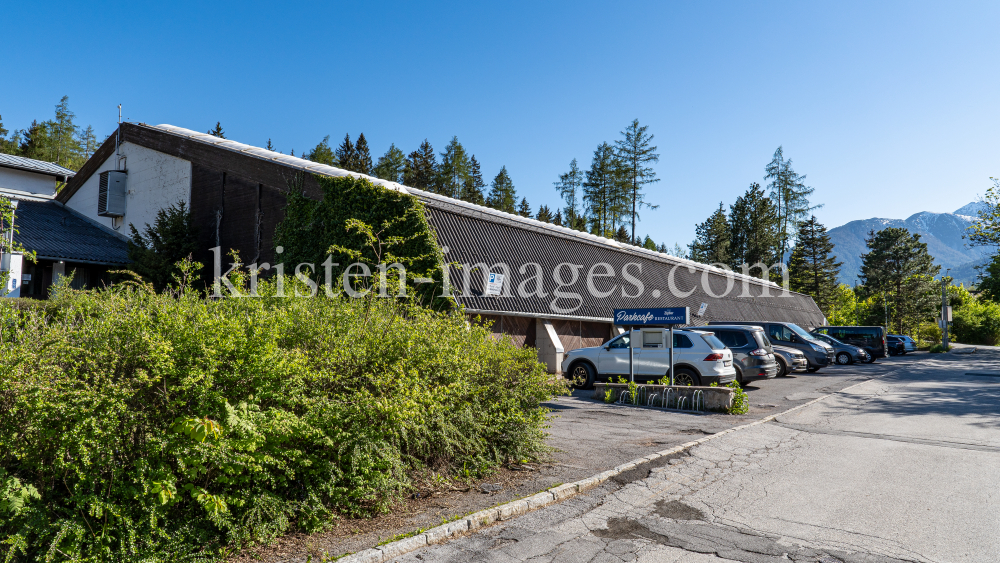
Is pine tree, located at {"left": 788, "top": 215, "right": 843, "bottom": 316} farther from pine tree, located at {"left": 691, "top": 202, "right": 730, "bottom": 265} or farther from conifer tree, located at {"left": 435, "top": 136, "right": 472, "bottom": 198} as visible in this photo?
conifer tree, located at {"left": 435, "top": 136, "right": 472, "bottom": 198}

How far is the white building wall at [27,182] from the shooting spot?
31.0 m

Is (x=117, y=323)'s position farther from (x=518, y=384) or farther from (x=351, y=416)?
(x=518, y=384)

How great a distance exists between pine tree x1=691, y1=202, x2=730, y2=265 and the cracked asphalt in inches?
2470

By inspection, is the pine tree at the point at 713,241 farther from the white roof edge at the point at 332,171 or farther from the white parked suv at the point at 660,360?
the white parked suv at the point at 660,360

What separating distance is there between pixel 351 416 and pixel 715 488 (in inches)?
173

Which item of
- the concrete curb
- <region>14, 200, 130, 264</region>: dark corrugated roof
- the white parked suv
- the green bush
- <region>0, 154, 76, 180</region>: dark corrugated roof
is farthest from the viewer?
<region>0, 154, 76, 180</region>: dark corrugated roof

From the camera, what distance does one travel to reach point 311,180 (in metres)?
19.1

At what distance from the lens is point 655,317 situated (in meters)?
14.2

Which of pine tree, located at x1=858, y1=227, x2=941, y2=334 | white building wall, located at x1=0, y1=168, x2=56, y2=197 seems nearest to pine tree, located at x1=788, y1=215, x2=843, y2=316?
pine tree, located at x1=858, y1=227, x2=941, y2=334

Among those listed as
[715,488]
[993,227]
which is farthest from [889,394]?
[993,227]

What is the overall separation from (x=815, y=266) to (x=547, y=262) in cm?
5973

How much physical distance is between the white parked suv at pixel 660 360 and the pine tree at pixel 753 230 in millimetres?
52002

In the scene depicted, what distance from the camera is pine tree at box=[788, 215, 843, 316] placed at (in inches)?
2773

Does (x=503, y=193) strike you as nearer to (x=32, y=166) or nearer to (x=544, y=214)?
(x=544, y=214)
